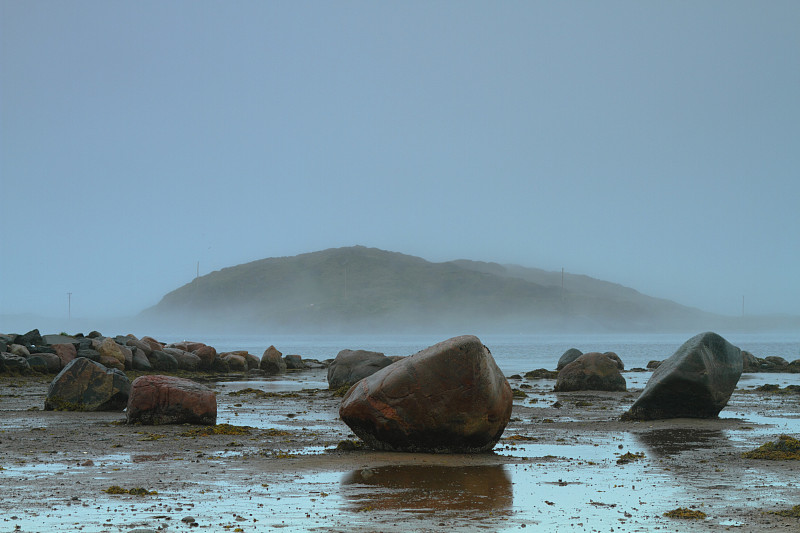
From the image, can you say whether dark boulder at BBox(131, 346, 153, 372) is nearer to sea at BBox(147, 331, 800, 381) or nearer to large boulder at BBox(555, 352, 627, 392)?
sea at BBox(147, 331, 800, 381)

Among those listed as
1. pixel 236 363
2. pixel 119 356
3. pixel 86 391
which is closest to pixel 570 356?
pixel 236 363

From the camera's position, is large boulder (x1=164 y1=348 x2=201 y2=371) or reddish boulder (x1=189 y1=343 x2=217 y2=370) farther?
reddish boulder (x1=189 y1=343 x2=217 y2=370)

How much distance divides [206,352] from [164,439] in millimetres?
30438

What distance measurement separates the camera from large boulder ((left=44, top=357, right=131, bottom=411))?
19.5 metres

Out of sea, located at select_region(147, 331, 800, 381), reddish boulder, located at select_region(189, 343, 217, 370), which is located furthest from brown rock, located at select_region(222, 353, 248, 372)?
sea, located at select_region(147, 331, 800, 381)

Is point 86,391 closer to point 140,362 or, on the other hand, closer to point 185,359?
point 140,362

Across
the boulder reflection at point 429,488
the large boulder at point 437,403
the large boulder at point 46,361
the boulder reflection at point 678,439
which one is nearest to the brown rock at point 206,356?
the large boulder at point 46,361

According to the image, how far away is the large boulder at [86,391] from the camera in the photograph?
19.5 metres

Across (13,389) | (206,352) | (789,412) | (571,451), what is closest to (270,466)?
(571,451)

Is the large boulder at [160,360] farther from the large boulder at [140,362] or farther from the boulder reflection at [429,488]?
the boulder reflection at [429,488]

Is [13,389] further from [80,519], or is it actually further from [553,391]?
[80,519]

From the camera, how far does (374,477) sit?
11094 mm

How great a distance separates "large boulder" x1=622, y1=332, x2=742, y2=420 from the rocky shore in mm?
356

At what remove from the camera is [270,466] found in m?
11.8
